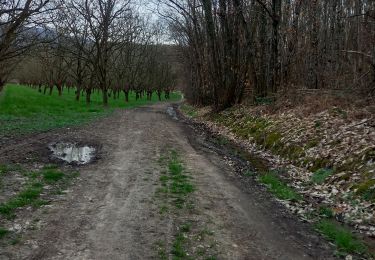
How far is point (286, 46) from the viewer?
2127cm

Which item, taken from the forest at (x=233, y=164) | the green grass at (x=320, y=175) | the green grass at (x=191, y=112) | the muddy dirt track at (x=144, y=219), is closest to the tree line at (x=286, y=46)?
the forest at (x=233, y=164)

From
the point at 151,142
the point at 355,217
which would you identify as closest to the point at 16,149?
the point at 151,142

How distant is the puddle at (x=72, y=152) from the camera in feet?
37.8

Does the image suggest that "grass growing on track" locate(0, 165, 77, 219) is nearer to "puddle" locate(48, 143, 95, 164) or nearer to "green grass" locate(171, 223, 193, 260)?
"puddle" locate(48, 143, 95, 164)

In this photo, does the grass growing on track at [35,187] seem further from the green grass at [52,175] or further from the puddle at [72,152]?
the puddle at [72,152]

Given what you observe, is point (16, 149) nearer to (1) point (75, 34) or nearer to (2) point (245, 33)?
(2) point (245, 33)

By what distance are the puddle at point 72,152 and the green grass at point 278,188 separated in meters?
4.80

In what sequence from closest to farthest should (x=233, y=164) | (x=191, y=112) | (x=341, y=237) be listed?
(x=341, y=237) < (x=233, y=164) < (x=191, y=112)

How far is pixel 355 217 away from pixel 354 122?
5.46m

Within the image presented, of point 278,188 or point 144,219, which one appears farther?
point 278,188

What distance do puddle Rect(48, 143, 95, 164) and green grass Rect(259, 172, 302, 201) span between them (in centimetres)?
480

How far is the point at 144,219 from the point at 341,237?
3146 mm

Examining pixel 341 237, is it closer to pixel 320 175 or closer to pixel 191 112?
pixel 320 175

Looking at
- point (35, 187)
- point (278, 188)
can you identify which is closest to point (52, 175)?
point (35, 187)
